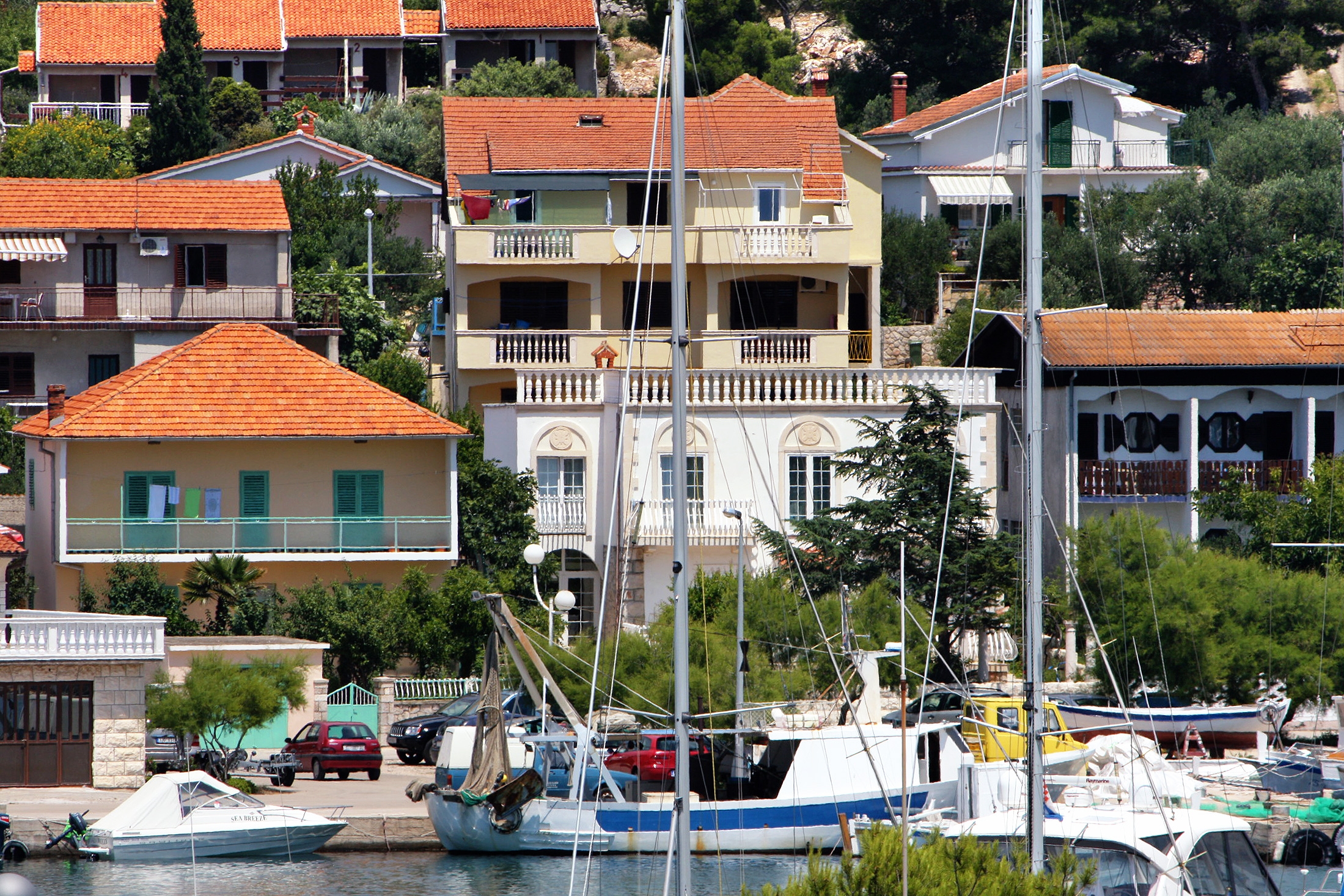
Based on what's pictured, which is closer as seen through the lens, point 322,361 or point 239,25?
point 322,361

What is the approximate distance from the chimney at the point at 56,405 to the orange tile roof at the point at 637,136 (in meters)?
11.2

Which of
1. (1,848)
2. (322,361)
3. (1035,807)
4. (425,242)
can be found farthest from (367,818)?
(425,242)

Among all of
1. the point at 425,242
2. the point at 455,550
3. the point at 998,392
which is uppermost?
the point at 425,242

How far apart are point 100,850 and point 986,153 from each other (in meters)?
41.4

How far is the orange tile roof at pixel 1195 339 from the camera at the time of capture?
136 feet

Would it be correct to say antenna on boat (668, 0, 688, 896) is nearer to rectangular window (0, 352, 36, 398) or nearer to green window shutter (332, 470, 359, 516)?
green window shutter (332, 470, 359, 516)

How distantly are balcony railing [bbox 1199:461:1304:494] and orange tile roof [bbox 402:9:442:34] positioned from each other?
45047 millimetres

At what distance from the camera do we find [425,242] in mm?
64062

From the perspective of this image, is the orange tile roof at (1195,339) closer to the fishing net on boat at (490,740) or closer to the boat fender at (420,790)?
the fishing net on boat at (490,740)

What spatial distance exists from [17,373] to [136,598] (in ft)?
44.7

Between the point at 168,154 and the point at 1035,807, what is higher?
the point at 168,154

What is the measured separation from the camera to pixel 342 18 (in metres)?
77.1

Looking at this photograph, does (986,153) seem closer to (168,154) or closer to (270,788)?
(168,154)

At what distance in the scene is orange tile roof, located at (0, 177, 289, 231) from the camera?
4759cm
